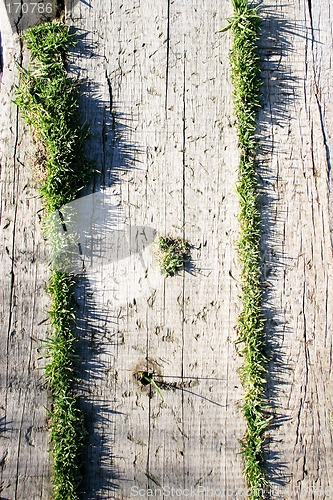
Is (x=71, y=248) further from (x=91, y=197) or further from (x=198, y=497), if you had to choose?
(x=198, y=497)

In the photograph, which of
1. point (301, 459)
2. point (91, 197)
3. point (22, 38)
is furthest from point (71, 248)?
point (301, 459)

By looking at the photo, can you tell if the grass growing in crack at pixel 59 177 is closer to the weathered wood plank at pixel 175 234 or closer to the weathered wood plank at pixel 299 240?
the weathered wood plank at pixel 175 234

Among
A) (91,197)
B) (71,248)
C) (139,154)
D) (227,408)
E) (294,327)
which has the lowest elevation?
(227,408)

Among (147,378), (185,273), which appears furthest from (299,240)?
(147,378)

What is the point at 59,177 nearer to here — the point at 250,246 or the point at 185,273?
the point at 185,273

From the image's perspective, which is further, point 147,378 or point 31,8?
point 31,8

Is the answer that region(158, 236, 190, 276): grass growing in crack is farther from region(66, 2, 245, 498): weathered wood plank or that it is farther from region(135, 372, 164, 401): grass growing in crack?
region(135, 372, 164, 401): grass growing in crack

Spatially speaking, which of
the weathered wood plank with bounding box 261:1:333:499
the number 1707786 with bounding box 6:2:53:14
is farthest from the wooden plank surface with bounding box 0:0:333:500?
the number 1707786 with bounding box 6:2:53:14
